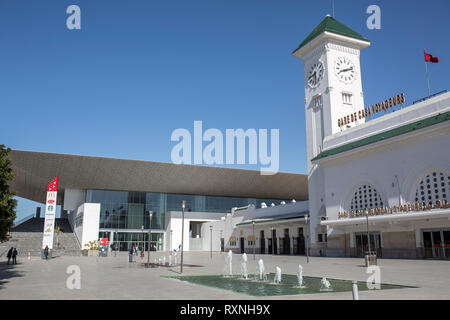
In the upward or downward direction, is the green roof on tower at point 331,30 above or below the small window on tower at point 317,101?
above

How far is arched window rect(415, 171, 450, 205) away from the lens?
2883 cm

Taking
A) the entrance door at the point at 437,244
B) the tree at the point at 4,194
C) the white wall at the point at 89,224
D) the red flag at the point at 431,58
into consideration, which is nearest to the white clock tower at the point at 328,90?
the red flag at the point at 431,58

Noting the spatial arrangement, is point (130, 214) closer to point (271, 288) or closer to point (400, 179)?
point (400, 179)

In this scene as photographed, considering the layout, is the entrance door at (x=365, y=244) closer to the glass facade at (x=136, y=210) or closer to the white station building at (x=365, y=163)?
the white station building at (x=365, y=163)

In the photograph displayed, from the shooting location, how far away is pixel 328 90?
43.9 metres

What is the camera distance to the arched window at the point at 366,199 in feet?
115

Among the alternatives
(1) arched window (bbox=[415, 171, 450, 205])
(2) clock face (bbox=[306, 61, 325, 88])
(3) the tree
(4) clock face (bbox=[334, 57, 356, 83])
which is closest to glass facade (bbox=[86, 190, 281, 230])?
(2) clock face (bbox=[306, 61, 325, 88])

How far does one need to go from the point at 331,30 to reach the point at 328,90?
688 cm

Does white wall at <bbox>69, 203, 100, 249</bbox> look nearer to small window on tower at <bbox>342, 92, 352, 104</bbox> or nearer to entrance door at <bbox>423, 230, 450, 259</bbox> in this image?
small window on tower at <bbox>342, 92, 352, 104</bbox>

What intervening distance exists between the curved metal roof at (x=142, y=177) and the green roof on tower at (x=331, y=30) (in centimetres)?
2752

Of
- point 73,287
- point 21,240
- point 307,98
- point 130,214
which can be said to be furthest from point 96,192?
point 73,287

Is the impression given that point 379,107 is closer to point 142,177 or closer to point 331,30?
point 331,30

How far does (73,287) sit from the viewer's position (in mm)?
14719
